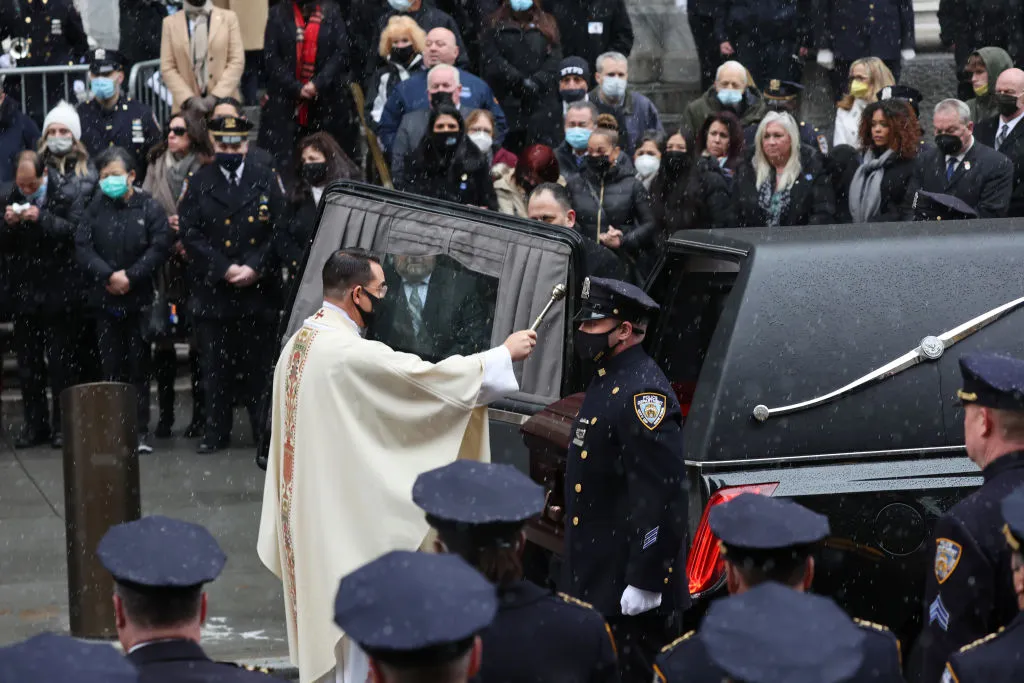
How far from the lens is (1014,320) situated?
585 centimetres

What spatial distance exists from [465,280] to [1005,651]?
12.3 feet

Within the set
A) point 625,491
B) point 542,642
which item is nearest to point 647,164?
point 625,491

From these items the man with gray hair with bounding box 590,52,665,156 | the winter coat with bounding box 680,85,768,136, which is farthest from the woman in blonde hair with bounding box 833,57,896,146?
the man with gray hair with bounding box 590,52,665,156

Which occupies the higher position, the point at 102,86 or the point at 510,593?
the point at 510,593

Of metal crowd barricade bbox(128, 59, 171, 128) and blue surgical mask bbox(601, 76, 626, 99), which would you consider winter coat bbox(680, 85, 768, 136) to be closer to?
blue surgical mask bbox(601, 76, 626, 99)

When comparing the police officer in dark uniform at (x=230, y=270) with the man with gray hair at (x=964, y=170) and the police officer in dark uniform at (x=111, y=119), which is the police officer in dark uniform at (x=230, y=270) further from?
the man with gray hair at (x=964, y=170)

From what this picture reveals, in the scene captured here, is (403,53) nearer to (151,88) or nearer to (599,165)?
(599,165)

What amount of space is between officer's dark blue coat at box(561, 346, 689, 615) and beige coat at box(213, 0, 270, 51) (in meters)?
9.24

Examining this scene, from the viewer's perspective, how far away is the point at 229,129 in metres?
11.1

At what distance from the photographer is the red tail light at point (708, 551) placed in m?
5.54

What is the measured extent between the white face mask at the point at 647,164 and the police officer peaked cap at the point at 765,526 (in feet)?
25.6

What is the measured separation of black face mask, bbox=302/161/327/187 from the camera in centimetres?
1086

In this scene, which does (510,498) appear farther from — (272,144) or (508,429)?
(272,144)

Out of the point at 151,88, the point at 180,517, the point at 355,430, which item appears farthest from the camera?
the point at 151,88
